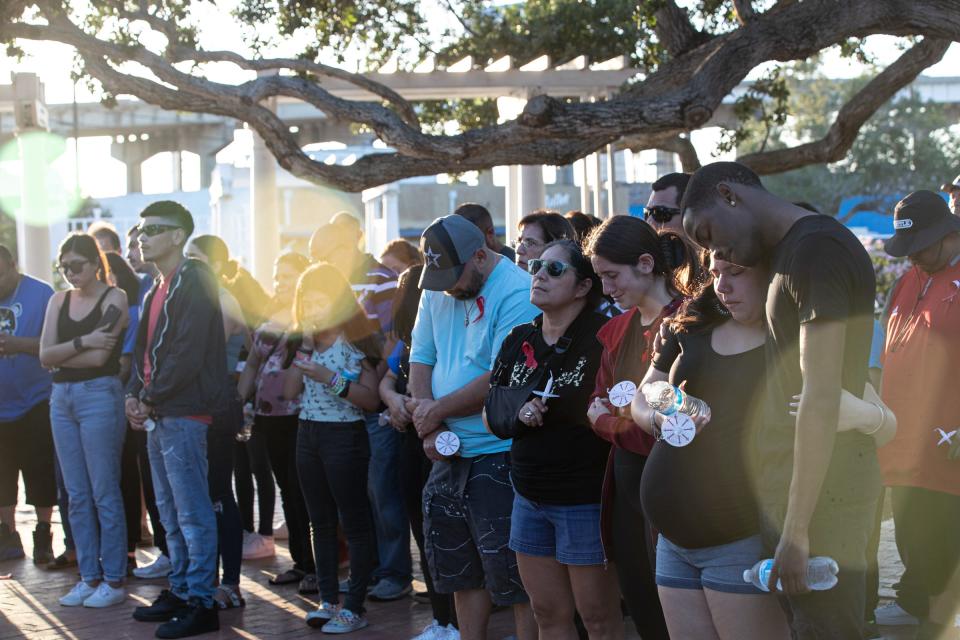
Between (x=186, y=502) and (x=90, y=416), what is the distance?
1.05 metres

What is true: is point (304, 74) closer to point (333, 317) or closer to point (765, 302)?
point (333, 317)

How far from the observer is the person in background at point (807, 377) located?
3.06m

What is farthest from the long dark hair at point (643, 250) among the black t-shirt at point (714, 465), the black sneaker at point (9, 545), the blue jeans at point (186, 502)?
the black sneaker at point (9, 545)

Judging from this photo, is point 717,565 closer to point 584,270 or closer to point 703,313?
point 703,313

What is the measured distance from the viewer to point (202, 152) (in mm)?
71312

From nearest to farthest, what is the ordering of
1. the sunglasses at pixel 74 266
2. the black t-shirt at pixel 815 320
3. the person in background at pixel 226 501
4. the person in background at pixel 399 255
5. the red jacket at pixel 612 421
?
1. the black t-shirt at pixel 815 320
2. the red jacket at pixel 612 421
3. the person in background at pixel 226 501
4. the sunglasses at pixel 74 266
5. the person in background at pixel 399 255

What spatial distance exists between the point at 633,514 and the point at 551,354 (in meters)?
0.73

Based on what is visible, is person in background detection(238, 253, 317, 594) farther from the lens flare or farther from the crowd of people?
the lens flare

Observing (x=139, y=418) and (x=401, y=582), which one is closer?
(x=139, y=418)

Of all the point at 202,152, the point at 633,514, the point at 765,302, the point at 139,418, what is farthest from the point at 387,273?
the point at 202,152

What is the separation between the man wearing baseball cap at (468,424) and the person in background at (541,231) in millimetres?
1094

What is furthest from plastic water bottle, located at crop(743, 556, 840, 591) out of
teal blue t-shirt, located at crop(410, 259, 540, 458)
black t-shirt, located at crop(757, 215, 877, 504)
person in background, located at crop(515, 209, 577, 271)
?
person in background, located at crop(515, 209, 577, 271)

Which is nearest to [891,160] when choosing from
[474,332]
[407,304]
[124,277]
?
[124,277]

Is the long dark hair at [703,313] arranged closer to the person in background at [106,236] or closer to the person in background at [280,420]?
the person in background at [280,420]
